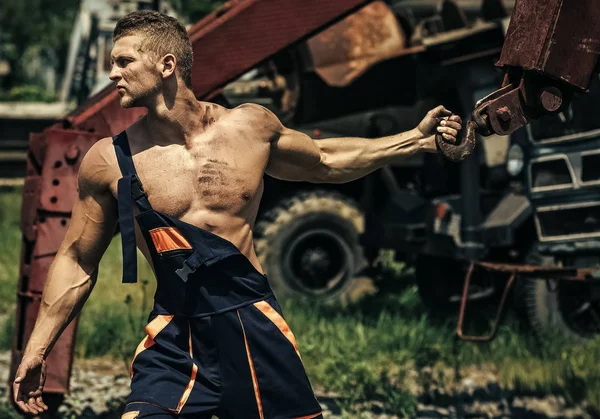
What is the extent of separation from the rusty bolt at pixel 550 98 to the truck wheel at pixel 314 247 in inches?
210

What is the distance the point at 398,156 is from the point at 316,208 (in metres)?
5.40

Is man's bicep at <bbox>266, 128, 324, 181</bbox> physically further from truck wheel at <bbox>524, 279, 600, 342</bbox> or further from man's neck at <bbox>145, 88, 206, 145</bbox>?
truck wheel at <bbox>524, 279, 600, 342</bbox>

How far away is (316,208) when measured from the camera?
32.0ft

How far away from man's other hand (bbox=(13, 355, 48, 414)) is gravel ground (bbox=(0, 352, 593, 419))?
8.37 ft

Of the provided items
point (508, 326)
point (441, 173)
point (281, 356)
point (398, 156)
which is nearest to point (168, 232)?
point (281, 356)

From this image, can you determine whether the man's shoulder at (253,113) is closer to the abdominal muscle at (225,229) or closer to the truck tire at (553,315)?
the abdominal muscle at (225,229)

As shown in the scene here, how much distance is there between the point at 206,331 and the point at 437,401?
350 centimetres

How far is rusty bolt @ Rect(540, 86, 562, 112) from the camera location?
4320mm

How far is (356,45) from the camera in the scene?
9352 mm

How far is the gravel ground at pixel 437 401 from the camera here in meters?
6.61

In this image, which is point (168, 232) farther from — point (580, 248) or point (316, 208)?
point (316, 208)

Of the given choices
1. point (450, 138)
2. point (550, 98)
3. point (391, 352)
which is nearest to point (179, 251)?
point (450, 138)

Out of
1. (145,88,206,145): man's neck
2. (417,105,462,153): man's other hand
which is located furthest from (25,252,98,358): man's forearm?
(417,105,462,153): man's other hand

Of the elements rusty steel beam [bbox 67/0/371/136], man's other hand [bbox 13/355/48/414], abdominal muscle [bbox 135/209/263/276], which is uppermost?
rusty steel beam [bbox 67/0/371/136]
